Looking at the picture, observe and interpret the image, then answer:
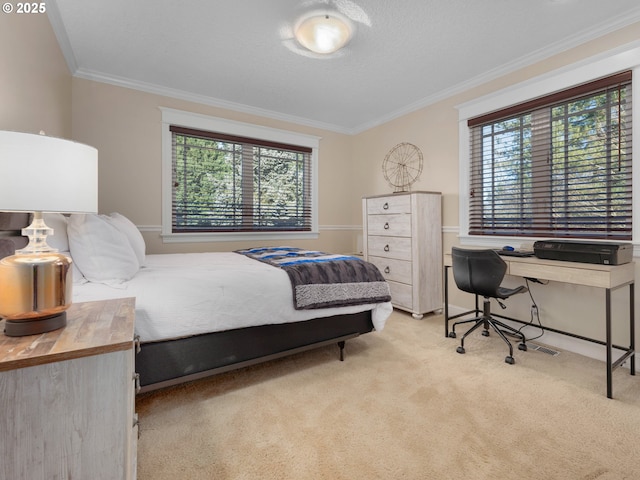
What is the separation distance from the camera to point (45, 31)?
2.13 meters

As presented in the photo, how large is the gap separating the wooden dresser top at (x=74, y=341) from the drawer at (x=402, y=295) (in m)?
2.76

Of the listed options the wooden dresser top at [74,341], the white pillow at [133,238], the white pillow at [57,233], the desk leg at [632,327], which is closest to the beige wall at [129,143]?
the white pillow at [133,238]

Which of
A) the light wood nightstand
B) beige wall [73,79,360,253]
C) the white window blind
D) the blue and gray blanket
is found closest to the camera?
the light wood nightstand

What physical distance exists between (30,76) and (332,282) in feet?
7.48

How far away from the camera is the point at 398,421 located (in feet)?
5.27

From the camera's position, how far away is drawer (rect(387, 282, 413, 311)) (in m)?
3.34

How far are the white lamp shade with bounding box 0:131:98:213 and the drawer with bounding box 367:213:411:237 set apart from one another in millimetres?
2851

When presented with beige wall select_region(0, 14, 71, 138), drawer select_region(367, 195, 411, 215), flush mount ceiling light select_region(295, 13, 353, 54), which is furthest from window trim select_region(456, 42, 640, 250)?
beige wall select_region(0, 14, 71, 138)

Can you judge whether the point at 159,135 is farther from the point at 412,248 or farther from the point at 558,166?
the point at 558,166

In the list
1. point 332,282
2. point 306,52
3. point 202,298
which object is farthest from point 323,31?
point 202,298

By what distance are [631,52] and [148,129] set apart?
4140 mm

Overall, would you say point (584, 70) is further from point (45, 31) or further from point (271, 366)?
point (45, 31)

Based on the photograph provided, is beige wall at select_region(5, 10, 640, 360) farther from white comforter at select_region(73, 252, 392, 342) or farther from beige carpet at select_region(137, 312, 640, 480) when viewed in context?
white comforter at select_region(73, 252, 392, 342)

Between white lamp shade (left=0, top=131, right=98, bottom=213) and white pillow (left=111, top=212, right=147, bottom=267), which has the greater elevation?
white lamp shade (left=0, top=131, right=98, bottom=213)
